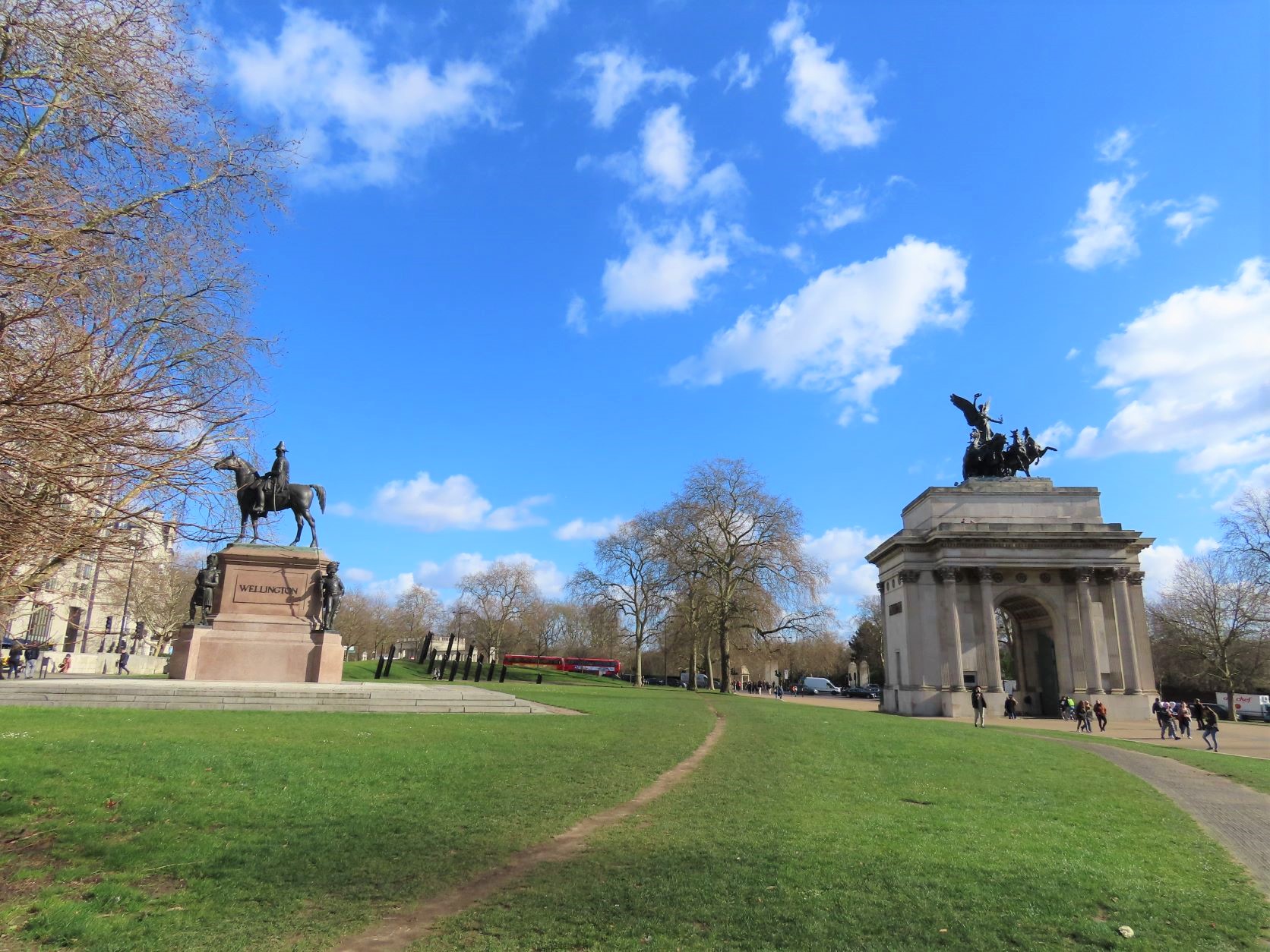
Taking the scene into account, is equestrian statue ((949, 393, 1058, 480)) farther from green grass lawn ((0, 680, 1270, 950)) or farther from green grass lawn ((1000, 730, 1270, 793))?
green grass lawn ((0, 680, 1270, 950))

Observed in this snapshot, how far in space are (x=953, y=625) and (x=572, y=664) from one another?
196 feet

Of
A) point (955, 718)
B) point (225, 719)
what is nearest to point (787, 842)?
point (225, 719)

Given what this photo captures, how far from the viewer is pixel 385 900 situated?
6.54 metres

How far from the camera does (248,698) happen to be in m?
18.9

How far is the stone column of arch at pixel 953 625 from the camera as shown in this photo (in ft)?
145

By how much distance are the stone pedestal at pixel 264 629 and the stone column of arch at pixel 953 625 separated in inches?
1338

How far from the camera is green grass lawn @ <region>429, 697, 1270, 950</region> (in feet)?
19.9

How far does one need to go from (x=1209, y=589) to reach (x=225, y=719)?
7593 centimetres

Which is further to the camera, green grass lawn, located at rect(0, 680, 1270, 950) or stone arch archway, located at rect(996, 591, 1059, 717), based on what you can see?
stone arch archway, located at rect(996, 591, 1059, 717)

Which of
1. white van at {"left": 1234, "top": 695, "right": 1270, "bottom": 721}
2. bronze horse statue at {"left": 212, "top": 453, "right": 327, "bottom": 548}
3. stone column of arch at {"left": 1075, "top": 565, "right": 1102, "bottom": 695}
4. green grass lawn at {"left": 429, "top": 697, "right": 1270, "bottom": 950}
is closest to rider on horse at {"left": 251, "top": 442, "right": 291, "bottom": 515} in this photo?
bronze horse statue at {"left": 212, "top": 453, "right": 327, "bottom": 548}

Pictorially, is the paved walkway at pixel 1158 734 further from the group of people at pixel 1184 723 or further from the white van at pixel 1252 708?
the white van at pixel 1252 708

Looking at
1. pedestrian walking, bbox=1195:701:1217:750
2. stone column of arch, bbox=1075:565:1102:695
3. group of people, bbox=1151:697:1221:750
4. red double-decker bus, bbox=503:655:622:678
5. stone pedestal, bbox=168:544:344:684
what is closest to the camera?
stone pedestal, bbox=168:544:344:684

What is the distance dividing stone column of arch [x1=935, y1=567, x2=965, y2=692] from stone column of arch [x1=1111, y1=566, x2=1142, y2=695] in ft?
28.5

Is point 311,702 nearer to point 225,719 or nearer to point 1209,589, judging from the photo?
point 225,719
